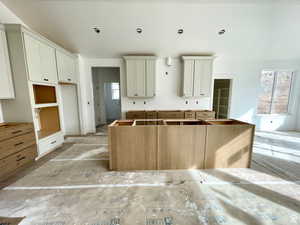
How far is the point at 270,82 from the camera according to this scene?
15.4 ft

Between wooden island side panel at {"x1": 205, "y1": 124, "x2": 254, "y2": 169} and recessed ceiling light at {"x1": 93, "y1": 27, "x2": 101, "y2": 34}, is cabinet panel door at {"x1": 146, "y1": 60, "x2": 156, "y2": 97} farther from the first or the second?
wooden island side panel at {"x1": 205, "y1": 124, "x2": 254, "y2": 169}

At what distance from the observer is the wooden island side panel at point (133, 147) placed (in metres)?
2.17

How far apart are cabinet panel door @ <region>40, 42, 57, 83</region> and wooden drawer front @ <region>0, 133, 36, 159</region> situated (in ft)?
4.27

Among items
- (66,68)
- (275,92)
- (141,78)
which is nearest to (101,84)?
(66,68)

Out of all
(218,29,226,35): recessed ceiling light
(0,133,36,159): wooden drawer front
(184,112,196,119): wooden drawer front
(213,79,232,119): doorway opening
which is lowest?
(0,133,36,159): wooden drawer front

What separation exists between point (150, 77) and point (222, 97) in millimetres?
3287

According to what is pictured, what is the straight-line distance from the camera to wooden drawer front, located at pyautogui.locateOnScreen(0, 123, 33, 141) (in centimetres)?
199

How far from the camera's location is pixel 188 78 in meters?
4.27

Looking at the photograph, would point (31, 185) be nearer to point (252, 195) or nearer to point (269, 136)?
point (252, 195)

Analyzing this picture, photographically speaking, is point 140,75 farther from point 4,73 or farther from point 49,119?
point 4,73

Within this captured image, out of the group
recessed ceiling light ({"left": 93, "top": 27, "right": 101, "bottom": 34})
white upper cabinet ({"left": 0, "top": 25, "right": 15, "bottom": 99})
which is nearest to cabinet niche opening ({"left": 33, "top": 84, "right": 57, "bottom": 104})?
white upper cabinet ({"left": 0, "top": 25, "right": 15, "bottom": 99})

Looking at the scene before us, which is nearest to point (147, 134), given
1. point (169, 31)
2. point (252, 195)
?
point (252, 195)

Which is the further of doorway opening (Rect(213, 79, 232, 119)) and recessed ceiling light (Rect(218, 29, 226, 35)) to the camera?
doorway opening (Rect(213, 79, 232, 119))

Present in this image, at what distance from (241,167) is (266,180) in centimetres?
39
